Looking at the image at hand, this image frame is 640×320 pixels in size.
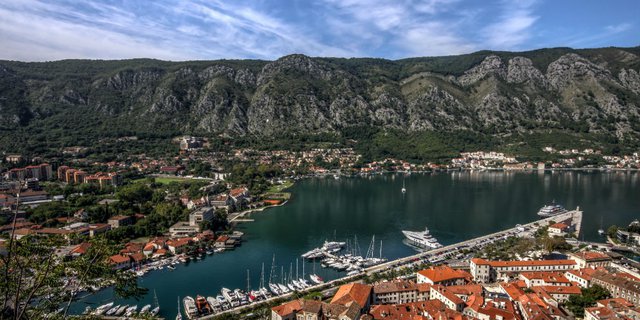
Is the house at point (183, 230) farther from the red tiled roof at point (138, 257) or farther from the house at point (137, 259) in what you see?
the house at point (137, 259)

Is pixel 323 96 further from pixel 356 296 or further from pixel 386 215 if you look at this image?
pixel 356 296

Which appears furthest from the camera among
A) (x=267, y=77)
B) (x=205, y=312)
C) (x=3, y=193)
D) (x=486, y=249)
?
(x=267, y=77)


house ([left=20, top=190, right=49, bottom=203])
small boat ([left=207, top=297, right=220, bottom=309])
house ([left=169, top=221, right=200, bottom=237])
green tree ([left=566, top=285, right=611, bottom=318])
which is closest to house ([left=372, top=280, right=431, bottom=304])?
green tree ([left=566, top=285, right=611, bottom=318])

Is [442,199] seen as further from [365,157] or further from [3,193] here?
[3,193]

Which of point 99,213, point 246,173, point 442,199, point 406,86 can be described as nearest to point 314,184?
point 246,173

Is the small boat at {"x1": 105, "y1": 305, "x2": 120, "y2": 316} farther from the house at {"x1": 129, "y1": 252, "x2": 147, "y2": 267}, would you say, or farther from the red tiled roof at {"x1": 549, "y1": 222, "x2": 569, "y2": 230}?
the red tiled roof at {"x1": 549, "y1": 222, "x2": 569, "y2": 230}
